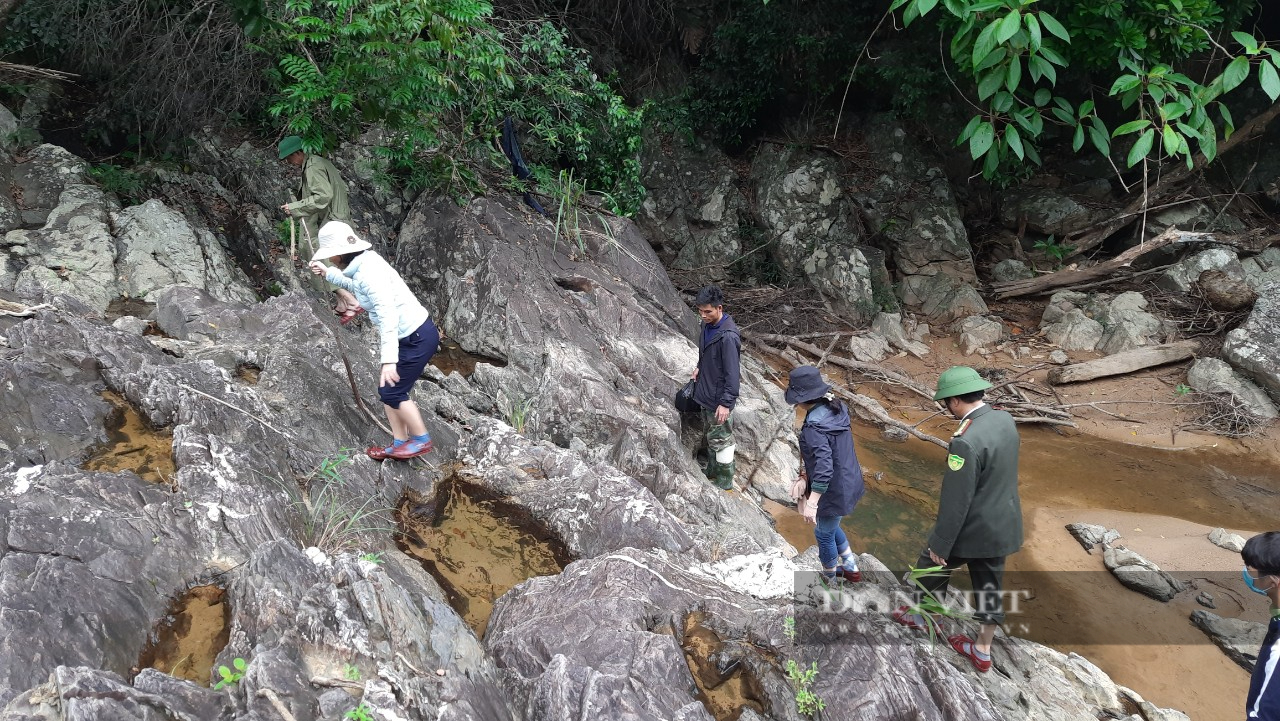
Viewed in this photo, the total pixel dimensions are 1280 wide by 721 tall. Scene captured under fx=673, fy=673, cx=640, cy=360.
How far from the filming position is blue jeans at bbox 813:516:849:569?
361 cm

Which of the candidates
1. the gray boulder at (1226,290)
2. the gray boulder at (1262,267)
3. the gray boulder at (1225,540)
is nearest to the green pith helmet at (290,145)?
the gray boulder at (1225,540)

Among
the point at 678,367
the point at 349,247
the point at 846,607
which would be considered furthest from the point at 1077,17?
the point at 349,247

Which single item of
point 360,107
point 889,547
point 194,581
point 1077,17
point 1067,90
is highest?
point 1077,17

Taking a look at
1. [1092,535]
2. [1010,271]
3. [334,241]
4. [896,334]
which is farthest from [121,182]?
[1010,271]

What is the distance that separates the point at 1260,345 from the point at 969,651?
8320mm

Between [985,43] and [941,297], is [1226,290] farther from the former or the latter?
[985,43]

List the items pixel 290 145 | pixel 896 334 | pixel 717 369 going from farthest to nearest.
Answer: pixel 896 334
pixel 290 145
pixel 717 369

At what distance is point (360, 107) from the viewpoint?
648 centimetres

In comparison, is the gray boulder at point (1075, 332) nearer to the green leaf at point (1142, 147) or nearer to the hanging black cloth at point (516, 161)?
the green leaf at point (1142, 147)

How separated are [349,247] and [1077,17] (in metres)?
7.96

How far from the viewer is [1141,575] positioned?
541 cm

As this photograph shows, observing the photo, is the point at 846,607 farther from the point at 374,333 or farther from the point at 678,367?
the point at 374,333

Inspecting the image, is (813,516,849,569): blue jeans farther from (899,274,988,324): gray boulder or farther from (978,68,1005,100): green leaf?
(899,274,988,324): gray boulder

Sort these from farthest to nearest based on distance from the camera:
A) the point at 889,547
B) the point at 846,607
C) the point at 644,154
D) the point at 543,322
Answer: the point at 644,154
the point at 543,322
the point at 889,547
the point at 846,607
